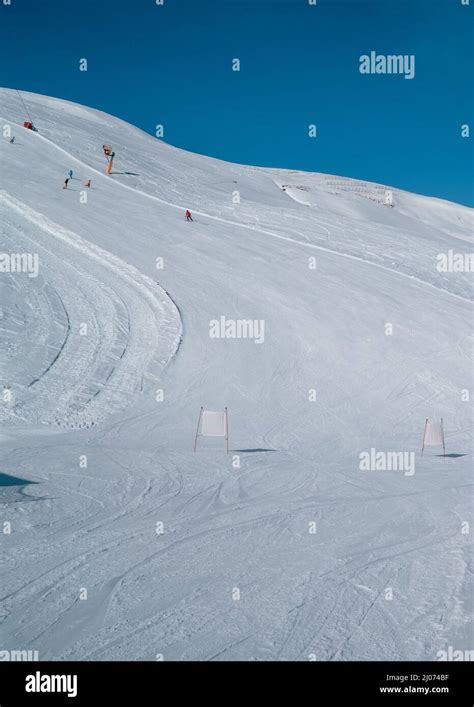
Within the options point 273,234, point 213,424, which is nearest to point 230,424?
point 213,424

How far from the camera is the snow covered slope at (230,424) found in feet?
15.3

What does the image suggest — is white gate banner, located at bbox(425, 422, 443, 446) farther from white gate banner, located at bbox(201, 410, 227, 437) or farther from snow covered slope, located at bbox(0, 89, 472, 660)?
white gate banner, located at bbox(201, 410, 227, 437)

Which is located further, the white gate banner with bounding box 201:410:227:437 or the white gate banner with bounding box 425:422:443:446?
the white gate banner with bounding box 425:422:443:446

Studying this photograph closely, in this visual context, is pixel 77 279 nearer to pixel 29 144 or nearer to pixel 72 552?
pixel 72 552

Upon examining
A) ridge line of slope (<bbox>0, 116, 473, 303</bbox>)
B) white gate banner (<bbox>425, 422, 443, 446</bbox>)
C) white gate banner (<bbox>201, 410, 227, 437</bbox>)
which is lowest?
white gate banner (<bbox>425, 422, 443, 446</bbox>)

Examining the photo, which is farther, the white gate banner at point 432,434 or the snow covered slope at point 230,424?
the white gate banner at point 432,434

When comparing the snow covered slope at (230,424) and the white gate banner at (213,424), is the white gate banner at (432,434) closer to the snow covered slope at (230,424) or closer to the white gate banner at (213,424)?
the snow covered slope at (230,424)

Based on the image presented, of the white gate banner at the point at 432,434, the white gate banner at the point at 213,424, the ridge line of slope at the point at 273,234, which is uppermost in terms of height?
the ridge line of slope at the point at 273,234

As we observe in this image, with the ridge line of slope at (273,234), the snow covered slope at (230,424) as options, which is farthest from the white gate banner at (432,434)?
the ridge line of slope at (273,234)

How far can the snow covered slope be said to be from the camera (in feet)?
15.3

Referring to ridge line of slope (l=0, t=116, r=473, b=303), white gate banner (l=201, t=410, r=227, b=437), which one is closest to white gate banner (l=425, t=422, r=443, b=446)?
A: white gate banner (l=201, t=410, r=227, b=437)

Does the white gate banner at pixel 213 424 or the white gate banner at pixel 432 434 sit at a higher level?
the white gate banner at pixel 213 424

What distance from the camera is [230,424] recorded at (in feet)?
39.9

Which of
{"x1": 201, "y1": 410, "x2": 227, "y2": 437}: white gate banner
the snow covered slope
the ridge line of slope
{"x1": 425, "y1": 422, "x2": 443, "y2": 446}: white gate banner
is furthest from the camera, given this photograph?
the ridge line of slope
